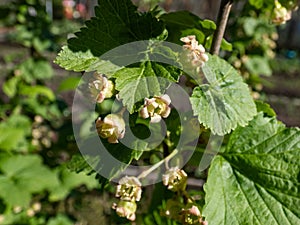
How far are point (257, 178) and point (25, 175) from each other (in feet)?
3.96

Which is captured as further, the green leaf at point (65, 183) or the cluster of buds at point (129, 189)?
the green leaf at point (65, 183)

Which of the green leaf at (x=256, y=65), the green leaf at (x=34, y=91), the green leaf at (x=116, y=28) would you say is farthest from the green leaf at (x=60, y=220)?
the green leaf at (x=116, y=28)

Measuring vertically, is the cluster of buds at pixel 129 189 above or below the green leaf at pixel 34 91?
above

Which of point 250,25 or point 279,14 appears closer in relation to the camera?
point 279,14

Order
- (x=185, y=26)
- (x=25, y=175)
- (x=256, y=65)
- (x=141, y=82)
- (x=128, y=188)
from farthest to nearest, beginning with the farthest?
(x=256, y=65) < (x=25, y=175) < (x=185, y=26) < (x=128, y=188) < (x=141, y=82)

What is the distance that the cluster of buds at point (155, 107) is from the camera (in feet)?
2.20

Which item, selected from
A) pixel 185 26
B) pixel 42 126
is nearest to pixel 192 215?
pixel 185 26

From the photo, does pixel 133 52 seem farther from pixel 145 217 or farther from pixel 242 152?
pixel 145 217

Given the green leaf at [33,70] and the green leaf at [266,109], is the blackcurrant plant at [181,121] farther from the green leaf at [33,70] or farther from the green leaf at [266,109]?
the green leaf at [33,70]

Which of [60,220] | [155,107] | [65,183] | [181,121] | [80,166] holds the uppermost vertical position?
[155,107]

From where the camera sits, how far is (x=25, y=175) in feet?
6.06

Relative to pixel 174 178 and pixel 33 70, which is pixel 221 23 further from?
pixel 33 70

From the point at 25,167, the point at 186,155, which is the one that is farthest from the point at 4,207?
the point at 186,155

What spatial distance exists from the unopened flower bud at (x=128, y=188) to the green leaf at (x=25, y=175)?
1.02 m
